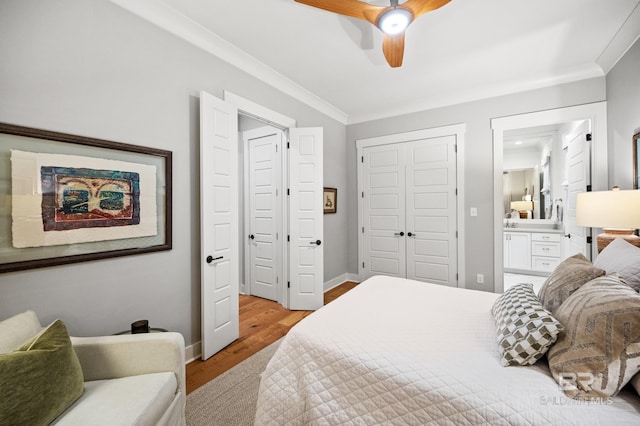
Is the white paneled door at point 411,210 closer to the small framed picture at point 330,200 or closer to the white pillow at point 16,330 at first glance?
the small framed picture at point 330,200

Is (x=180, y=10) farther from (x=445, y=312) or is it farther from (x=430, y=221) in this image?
(x=430, y=221)

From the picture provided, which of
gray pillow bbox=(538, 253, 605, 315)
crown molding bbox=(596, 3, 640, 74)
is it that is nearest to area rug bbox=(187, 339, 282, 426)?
gray pillow bbox=(538, 253, 605, 315)

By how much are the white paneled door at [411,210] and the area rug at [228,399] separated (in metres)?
2.64

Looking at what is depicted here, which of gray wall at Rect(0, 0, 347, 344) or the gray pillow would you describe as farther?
gray wall at Rect(0, 0, 347, 344)

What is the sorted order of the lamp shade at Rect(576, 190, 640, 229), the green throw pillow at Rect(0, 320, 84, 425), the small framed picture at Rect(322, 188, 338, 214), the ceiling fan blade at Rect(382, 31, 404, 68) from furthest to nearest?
1. the small framed picture at Rect(322, 188, 338, 214)
2. the ceiling fan blade at Rect(382, 31, 404, 68)
3. the lamp shade at Rect(576, 190, 640, 229)
4. the green throw pillow at Rect(0, 320, 84, 425)

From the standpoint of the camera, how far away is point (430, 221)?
3.91 meters

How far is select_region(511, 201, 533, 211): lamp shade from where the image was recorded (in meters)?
5.55

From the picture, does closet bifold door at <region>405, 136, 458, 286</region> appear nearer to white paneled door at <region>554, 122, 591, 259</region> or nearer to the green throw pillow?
white paneled door at <region>554, 122, 591, 259</region>

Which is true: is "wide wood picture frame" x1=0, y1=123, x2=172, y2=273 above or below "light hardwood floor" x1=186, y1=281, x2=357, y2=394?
above

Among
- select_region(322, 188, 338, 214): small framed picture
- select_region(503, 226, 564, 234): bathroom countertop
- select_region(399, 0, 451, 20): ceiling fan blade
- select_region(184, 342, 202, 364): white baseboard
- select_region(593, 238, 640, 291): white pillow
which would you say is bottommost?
select_region(184, 342, 202, 364): white baseboard

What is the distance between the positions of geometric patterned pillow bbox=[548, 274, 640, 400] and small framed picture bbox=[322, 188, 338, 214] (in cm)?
314

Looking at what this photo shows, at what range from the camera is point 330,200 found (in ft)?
13.6

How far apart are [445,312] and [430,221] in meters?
2.42

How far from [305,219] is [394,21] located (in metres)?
2.22
